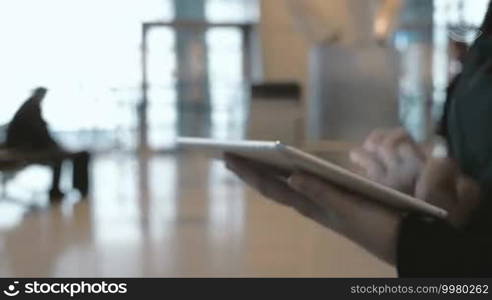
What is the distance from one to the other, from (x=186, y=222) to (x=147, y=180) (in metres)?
2.89

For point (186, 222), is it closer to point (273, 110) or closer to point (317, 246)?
point (317, 246)

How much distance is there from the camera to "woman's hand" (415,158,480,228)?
2.79 ft

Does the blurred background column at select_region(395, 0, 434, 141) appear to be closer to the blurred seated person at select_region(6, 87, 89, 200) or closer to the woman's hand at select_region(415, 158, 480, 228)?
the blurred seated person at select_region(6, 87, 89, 200)

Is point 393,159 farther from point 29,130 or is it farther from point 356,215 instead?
point 29,130

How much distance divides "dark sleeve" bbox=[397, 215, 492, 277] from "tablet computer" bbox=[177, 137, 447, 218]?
0.07ft

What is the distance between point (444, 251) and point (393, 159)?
285 millimetres

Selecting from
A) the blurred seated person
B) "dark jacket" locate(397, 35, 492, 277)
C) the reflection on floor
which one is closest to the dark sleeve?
"dark jacket" locate(397, 35, 492, 277)

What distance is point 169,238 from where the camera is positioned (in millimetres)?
4496

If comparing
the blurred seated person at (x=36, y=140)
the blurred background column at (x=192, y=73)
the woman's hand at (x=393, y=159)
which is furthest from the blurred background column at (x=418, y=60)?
the woman's hand at (x=393, y=159)

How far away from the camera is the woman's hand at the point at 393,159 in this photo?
3.46 ft

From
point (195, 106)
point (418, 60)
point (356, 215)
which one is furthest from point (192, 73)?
point (356, 215)

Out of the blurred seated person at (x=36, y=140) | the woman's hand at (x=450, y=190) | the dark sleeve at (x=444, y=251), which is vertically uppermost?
the woman's hand at (x=450, y=190)

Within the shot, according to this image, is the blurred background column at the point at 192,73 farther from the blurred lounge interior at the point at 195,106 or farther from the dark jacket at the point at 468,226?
the dark jacket at the point at 468,226

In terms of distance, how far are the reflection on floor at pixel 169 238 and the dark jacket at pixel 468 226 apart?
251 cm
